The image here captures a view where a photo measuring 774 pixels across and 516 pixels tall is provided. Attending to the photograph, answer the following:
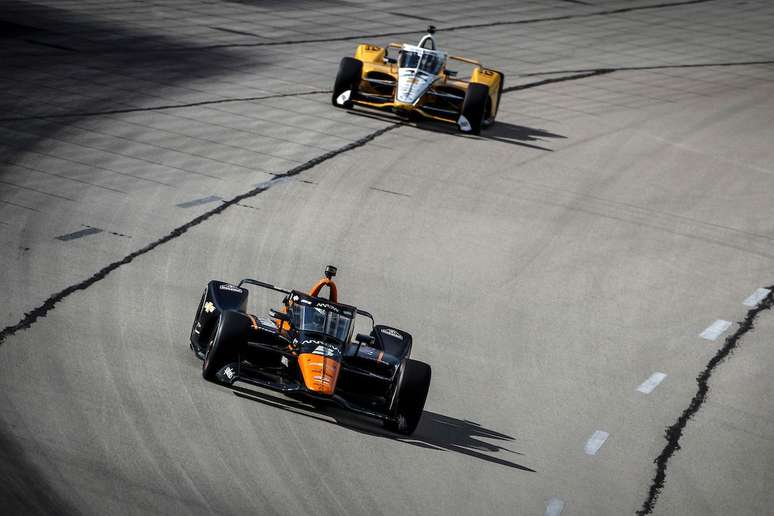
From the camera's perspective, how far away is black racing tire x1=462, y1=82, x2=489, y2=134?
2342 cm

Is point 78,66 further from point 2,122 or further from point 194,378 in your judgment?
point 194,378

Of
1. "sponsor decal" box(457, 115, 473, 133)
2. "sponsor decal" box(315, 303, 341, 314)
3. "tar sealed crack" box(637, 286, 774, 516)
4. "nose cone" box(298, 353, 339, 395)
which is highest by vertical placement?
"sponsor decal" box(315, 303, 341, 314)

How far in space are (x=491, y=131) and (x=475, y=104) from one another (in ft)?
4.04

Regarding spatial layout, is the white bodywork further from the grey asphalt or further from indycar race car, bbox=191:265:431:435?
indycar race car, bbox=191:265:431:435

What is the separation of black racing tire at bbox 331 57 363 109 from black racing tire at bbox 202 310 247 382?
13.4 metres

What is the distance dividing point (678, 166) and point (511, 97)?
19.3 ft

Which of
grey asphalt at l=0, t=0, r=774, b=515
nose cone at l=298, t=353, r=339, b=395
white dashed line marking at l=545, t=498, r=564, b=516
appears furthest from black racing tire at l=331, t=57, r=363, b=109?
white dashed line marking at l=545, t=498, r=564, b=516

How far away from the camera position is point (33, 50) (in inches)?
1049

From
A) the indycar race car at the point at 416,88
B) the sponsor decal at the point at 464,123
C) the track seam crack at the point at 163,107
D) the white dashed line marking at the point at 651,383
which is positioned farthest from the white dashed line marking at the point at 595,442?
the track seam crack at the point at 163,107

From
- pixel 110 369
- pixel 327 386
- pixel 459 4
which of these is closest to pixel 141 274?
pixel 110 369

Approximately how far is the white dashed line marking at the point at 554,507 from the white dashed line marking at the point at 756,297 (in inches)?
299

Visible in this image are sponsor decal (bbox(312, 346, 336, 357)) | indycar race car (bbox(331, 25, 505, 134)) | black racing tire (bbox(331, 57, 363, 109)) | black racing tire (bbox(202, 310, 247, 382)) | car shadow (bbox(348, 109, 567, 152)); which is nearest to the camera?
black racing tire (bbox(202, 310, 247, 382))

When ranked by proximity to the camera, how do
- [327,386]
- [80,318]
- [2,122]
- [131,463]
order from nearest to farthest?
[131,463] → [327,386] → [80,318] → [2,122]

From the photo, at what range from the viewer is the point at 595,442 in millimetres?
11586
